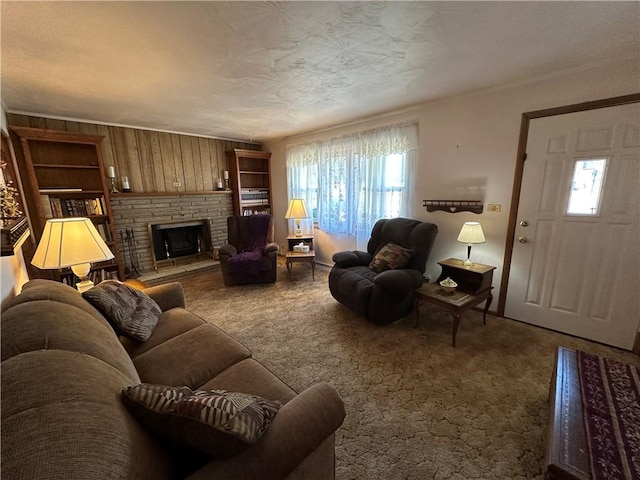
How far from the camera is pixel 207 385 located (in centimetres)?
130

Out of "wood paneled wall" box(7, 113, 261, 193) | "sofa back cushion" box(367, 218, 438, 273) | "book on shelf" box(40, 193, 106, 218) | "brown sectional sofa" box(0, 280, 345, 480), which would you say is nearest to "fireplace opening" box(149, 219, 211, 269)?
"wood paneled wall" box(7, 113, 261, 193)

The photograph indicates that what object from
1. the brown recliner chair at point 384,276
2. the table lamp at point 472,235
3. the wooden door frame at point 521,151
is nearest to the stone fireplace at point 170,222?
the brown recliner chair at point 384,276

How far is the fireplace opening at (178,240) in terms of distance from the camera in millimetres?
4195

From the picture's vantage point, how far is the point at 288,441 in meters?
0.86

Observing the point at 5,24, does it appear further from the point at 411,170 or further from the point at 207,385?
the point at 411,170

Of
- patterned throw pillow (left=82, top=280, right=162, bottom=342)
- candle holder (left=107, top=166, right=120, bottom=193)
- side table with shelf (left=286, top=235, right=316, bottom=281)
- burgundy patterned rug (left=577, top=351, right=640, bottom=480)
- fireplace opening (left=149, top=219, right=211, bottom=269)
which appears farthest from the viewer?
fireplace opening (left=149, top=219, right=211, bottom=269)

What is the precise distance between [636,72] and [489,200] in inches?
50.3

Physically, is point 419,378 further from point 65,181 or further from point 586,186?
point 65,181

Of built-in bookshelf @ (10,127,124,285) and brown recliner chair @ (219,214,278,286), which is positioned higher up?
built-in bookshelf @ (10,127,124,285)

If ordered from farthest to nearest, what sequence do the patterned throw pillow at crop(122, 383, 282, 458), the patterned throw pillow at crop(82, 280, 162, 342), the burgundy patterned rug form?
the patterned throw pillow at crop(82, 280, 162, 342) → the burgundy patterned rug → the patterned throw pillow at crop(122, 383, 282, 458)

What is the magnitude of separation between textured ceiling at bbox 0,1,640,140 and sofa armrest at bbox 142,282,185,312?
172 centimetres

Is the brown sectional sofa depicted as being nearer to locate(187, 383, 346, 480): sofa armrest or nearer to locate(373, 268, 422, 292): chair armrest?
locate(187, 383, 346, 480): sofa armrest

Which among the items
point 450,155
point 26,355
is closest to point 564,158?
point 450,155

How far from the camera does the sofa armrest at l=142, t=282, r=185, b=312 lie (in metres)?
2.11
